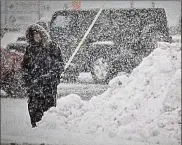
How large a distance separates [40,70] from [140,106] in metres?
1.45

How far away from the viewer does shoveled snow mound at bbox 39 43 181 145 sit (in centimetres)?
559

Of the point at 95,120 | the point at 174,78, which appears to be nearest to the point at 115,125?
the point at 95,120

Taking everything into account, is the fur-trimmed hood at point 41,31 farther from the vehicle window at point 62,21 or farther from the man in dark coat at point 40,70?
the vehicle window at point 62,21

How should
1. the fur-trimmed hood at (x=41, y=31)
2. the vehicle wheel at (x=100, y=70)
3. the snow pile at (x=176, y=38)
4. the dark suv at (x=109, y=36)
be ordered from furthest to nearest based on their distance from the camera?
the fur-trimmed hood at (x=41, y=31) < the vehicle wheel at (x=100, y=70) < the dark suv at (x=109, y=36) < the snow pile at (x=176, y=38)

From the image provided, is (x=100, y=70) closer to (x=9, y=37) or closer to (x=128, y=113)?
(x=128, y=113)

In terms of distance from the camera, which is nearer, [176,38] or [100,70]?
[176,38]

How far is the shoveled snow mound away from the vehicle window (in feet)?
3.16

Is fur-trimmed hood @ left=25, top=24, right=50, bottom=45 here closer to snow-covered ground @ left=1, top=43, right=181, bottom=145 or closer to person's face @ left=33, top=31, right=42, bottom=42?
person's face @ left=33, top=31, right=42, bottom=42

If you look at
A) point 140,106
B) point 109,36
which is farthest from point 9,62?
point 140,106

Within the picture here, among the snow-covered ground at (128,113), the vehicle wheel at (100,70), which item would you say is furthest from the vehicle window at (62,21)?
the snow-covered ground at (128,113)

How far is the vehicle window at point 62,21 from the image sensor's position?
235 inches

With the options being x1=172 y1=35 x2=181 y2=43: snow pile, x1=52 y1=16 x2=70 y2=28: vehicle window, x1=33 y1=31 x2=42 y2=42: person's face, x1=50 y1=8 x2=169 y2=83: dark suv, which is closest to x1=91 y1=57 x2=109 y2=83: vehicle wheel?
x1=50 y1=8 x2=169 y2=83: dark suv

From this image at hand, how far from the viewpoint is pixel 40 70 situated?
20.1 feet

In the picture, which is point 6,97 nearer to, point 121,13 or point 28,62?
point 28,62
